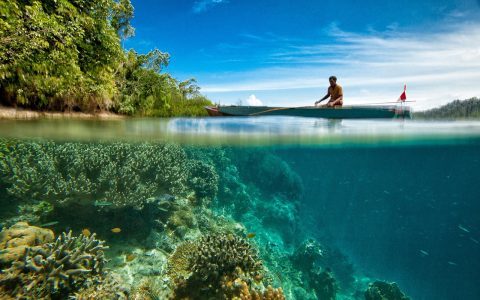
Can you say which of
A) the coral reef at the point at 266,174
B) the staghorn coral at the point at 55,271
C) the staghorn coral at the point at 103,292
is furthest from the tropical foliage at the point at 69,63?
the staghorn coral at the point at 103,292

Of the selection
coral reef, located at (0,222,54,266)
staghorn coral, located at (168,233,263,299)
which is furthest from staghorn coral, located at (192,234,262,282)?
coral reef, located at (0,222,54,266)

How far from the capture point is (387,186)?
221 ft

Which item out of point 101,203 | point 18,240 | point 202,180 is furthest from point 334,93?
point 18,240

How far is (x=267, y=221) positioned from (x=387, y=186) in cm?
6379

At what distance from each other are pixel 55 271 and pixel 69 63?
9.21 m

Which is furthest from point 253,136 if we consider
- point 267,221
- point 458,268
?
point 458,268

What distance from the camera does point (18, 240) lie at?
571 centimetres

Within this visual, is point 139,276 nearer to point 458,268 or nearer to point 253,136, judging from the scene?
point 253,136

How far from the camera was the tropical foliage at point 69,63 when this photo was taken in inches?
358

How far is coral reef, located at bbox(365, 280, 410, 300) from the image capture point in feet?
39.5

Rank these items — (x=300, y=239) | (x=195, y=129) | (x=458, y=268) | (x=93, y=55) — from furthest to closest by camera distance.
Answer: (x=458, y=268) → (x=300, y=239) → (x=195, y=129) → (x=93, y=55)

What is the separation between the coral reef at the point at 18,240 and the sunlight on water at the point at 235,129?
7.39 m

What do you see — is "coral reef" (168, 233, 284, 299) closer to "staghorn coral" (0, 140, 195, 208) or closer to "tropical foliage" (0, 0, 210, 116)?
"staghorn coral" (0, 140, 195, 208)

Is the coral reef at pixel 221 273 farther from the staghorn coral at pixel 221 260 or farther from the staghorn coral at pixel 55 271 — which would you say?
the staghorn coral at pixel 55 271
